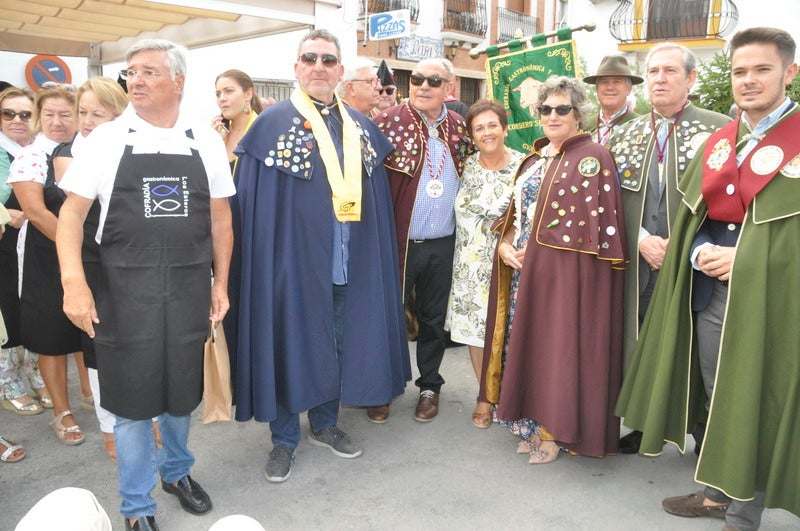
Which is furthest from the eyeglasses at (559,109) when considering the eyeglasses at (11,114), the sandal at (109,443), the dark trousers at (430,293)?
the eyeglasses at (11,114)

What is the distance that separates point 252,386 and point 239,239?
0.73 m

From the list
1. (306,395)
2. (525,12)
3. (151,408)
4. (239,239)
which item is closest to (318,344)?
(306,395)

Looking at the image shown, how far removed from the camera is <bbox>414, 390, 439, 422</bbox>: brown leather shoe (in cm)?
392

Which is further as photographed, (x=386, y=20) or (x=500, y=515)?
(x=386, y=20)

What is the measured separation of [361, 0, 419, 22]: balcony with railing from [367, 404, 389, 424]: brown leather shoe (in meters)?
13.6

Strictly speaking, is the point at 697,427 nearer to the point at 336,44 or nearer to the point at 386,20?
the point at 336,44

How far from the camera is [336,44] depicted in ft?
10.6

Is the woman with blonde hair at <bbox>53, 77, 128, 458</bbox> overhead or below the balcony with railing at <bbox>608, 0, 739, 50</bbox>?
below

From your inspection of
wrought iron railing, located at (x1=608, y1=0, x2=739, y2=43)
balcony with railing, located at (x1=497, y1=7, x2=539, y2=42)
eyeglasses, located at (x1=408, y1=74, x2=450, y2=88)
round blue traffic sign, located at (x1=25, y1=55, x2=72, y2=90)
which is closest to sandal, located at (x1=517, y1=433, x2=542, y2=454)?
eyeglasses, located at (x1=408, y1=74, x2=450, y2=88)

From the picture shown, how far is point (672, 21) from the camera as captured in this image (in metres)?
12.9

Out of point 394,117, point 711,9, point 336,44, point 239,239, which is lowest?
point 239,239

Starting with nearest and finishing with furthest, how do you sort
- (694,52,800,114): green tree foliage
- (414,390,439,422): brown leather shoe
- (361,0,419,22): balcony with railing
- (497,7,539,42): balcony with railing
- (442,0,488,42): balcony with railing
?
(414,390,439,422): brown leather shoe
(694,52,800,114): green tree foliage
(361,0,419,22): balcony with railing
(442,0,488,42): balcony with railing
(497,7,539,42): balcony with railing

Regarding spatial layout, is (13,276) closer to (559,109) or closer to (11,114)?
(11,114)

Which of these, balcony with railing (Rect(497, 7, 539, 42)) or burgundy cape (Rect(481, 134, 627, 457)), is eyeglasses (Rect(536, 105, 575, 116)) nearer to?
burgundy cape (Rect(481, 134, 627, 457))
